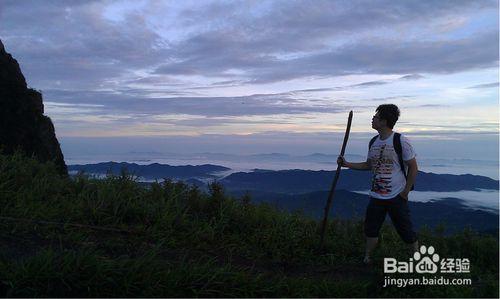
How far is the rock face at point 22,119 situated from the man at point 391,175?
6033 millimetres

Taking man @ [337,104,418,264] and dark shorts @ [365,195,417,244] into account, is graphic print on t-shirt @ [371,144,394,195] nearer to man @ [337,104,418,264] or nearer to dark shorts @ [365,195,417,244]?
man @ [337,104,418,264]

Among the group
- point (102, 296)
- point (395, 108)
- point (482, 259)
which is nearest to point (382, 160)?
point (395, 108)

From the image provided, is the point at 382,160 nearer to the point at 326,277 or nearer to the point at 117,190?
the point at 326,277

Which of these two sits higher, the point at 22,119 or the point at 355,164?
the point at 22,119

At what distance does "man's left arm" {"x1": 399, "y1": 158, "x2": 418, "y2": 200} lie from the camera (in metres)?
5.14

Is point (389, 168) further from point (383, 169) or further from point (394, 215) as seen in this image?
point (394, 215)

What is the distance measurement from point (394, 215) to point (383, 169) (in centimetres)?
55

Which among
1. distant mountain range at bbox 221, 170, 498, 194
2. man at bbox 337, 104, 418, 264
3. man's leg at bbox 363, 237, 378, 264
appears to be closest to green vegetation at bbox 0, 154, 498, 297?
man's leg at bbox 363, 237, 378, 264

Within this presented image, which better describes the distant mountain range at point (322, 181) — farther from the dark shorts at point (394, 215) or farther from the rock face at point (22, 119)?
the dark shorts at point (394, 215)

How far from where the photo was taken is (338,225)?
22.1 ft

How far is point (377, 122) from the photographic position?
5320 mm

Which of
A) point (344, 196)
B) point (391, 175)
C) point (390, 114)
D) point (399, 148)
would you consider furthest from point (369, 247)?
point (344, 196)

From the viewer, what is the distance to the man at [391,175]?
→ 521cm

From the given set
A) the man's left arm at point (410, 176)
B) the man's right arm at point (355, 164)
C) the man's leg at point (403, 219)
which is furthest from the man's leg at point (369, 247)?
the man's right arm at point (355, 164)
